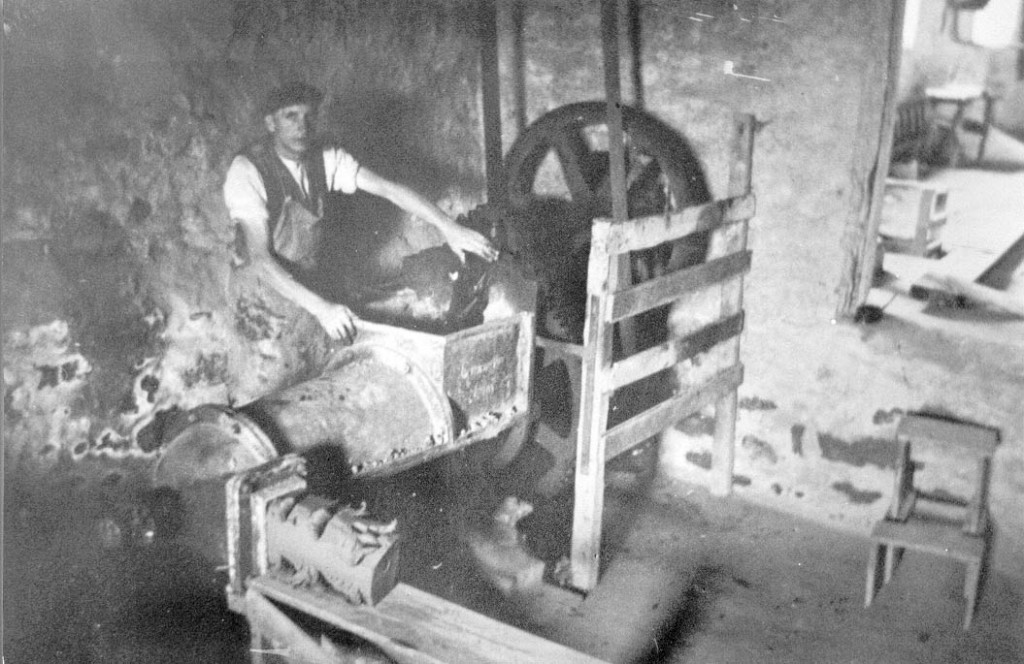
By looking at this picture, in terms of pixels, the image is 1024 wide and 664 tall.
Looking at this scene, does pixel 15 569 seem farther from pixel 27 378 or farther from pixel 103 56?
pixel 103 56

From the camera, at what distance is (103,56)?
3.21 m

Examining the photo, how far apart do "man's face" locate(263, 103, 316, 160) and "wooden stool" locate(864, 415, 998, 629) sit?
2.93m

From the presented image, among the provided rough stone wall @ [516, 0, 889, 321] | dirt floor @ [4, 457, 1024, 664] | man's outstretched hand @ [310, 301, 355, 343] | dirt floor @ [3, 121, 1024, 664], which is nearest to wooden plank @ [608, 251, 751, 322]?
rough stone wall @ [516, 0, 889, 321]

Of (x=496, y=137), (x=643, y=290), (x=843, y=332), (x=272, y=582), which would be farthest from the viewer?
(x=496, y=137)

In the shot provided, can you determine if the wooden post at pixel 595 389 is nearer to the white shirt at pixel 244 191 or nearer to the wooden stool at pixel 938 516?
the wooden stool at pixel 938 516

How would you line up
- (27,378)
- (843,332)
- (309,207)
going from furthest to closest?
(843,332), (309,207), (27,378)

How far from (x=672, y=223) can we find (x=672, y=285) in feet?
0.96

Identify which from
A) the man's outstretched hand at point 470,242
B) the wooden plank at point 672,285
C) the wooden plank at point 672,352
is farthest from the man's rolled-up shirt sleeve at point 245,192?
the wooden plank at point 672,352

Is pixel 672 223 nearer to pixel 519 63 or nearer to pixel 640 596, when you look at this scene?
pixel 640 596

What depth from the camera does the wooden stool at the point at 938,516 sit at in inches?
140

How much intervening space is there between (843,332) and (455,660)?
2837mm

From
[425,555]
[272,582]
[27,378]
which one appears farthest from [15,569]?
[425,555]

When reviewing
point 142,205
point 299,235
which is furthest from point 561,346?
point 142,205

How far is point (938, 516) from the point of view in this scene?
3.99 metres
